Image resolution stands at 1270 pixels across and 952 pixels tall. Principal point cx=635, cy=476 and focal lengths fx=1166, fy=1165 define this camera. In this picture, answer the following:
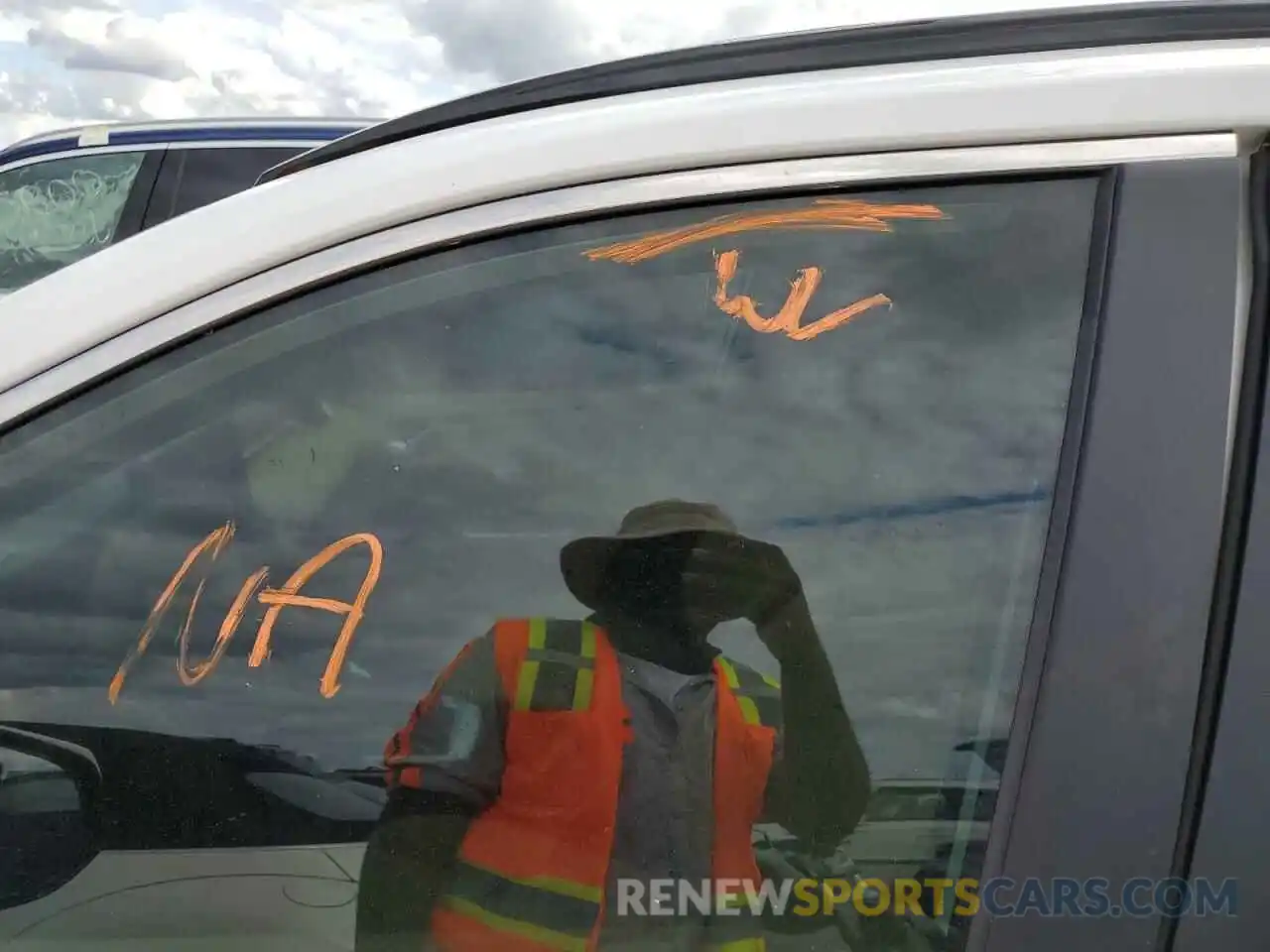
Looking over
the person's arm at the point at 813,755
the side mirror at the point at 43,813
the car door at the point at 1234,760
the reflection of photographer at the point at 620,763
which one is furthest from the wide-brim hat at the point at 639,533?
the side mirror at the point at 43,813

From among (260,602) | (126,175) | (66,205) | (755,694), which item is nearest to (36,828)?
(260,602)

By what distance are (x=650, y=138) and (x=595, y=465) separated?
1.08ft

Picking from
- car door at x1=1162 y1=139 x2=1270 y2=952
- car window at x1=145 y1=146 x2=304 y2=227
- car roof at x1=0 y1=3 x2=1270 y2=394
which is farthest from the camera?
car window at x1=145 y1=146 x2=304 y2=227

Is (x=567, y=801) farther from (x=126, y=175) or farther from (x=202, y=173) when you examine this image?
(x=126, y=175)

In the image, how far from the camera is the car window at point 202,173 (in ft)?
Result: 17.2

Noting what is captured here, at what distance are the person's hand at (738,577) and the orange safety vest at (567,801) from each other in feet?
0.19

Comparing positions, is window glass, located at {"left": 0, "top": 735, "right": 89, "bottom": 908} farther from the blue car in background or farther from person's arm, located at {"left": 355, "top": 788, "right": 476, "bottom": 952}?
the blue car in background

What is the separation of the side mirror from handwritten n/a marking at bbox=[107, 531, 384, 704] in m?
0.09

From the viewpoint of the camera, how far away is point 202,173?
5289mm

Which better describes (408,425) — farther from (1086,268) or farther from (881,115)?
(1086,268)

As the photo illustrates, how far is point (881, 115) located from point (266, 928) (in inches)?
39.4

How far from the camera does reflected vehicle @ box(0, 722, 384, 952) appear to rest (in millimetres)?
1161

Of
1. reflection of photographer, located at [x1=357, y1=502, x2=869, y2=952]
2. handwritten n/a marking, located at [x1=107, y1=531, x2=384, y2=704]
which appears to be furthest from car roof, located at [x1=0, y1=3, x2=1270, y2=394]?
reflection of photographer, located at [x1=357, y1=502, x2=869, y2=952]

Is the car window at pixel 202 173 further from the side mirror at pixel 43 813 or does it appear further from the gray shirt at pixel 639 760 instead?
the gray shirt at pixel 639 760
